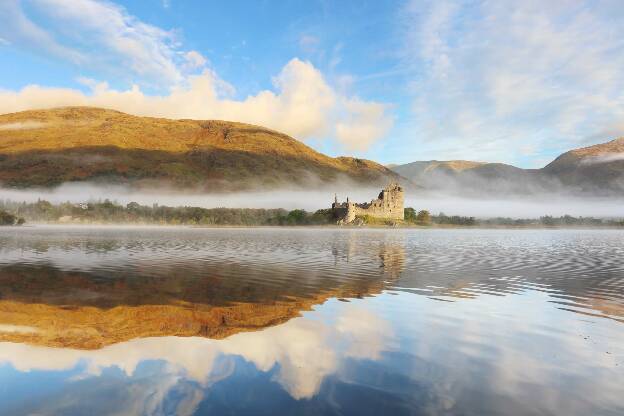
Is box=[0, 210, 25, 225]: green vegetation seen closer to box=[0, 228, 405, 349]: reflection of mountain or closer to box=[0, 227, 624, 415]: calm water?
box=[0, 228, 405, 349]: reflection of mountain

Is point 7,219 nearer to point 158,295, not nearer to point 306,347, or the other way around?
point 158,295

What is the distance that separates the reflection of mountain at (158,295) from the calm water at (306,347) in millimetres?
119

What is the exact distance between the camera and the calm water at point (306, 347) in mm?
9789

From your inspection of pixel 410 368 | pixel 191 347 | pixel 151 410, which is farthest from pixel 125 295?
pixel 410 368

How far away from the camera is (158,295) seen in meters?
22.2

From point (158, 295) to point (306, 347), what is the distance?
11.4m

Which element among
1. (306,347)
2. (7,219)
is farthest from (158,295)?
(7,219)

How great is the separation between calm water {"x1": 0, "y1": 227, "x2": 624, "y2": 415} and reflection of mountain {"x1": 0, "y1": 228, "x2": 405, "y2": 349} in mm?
119

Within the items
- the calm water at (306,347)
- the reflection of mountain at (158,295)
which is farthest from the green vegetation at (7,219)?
the calm water at (306,347)

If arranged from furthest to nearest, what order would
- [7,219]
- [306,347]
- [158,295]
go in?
[7,219] < [158,295] < [306,347]

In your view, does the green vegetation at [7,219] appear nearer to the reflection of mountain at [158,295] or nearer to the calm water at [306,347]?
the reflection of mountain at [158,295]

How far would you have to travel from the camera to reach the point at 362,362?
12414 millimetres

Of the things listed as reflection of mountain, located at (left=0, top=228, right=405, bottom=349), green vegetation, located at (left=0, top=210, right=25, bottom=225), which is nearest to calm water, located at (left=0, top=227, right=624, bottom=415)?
reflection of mountain, located at (left=0, top=228, right=405, bottom=349)

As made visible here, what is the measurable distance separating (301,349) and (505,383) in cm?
581
